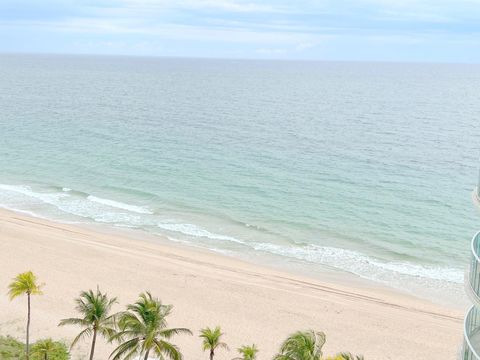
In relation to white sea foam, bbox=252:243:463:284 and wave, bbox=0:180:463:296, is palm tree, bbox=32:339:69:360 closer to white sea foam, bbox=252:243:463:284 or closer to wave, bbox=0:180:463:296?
wave, bbox=0:180:463:296

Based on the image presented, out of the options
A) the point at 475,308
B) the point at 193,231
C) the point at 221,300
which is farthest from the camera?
the point at 193,231

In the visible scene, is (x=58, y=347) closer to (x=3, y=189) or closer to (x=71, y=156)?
(x=3, y=189)

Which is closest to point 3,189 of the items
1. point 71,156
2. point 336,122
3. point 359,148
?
point 71,156

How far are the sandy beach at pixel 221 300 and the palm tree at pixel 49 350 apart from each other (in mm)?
1307

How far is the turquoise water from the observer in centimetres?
4147

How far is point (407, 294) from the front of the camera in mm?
34906

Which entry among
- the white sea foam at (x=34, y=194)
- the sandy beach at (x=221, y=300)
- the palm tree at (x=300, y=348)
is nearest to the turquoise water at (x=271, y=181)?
the white sea foam at (x=34, y=194)

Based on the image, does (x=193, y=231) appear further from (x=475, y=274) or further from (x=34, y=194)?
(x=475, y=274)

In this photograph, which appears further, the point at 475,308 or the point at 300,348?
the point at 300,348

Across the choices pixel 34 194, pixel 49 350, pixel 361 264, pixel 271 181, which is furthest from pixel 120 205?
pixel 49 350

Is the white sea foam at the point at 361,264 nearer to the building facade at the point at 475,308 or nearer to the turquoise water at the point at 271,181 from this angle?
the turquoise water at the point at 271,181

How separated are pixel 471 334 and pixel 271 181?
41.7 m

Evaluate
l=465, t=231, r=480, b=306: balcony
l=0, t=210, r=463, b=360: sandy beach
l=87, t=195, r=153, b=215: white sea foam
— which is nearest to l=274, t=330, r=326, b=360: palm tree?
l=465, t=231, r=480, b=306: balcony

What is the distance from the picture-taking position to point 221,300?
32250 mm
